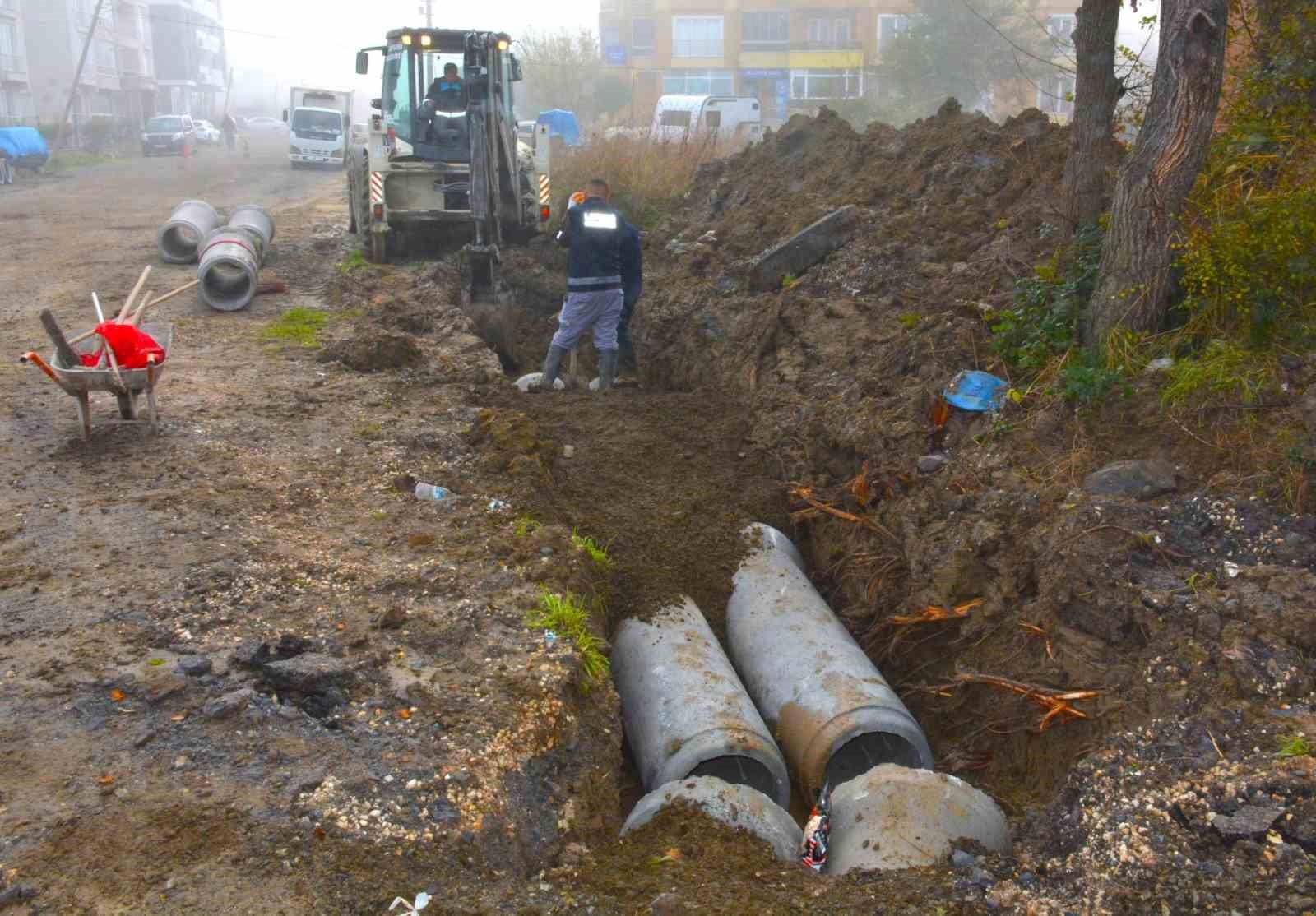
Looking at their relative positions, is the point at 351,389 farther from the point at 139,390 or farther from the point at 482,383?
the point at 139,390

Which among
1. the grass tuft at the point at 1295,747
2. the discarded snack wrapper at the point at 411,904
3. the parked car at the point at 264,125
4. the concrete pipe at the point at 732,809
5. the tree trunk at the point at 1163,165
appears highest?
the parked car at the point at 264,125

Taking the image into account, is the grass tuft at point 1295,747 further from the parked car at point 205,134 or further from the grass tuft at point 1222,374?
the parked car at point 205,134

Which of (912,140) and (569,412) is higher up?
(912,140)

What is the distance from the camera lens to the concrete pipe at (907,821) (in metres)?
3.80

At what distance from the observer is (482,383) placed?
812 centimetres

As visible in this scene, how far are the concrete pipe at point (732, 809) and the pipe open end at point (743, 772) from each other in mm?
357

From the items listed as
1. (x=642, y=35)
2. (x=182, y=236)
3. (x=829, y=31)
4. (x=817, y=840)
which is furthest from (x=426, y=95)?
(x=642, y=35)

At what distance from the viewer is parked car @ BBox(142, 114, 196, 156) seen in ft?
119

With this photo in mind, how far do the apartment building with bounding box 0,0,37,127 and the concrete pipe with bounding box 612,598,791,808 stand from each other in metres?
42.4

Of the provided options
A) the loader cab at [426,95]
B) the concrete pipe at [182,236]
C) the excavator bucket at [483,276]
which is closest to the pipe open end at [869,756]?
the excavator bucket at [483,276]

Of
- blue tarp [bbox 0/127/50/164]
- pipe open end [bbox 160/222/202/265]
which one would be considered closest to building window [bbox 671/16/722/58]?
blue tarp [bbox 0/127/50/164]

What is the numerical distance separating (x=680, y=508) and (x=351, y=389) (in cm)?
302

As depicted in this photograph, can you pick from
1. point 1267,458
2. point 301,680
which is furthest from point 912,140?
point 301,680

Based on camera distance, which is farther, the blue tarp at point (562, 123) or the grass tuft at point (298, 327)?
the blue tarp at point (562, 123)
